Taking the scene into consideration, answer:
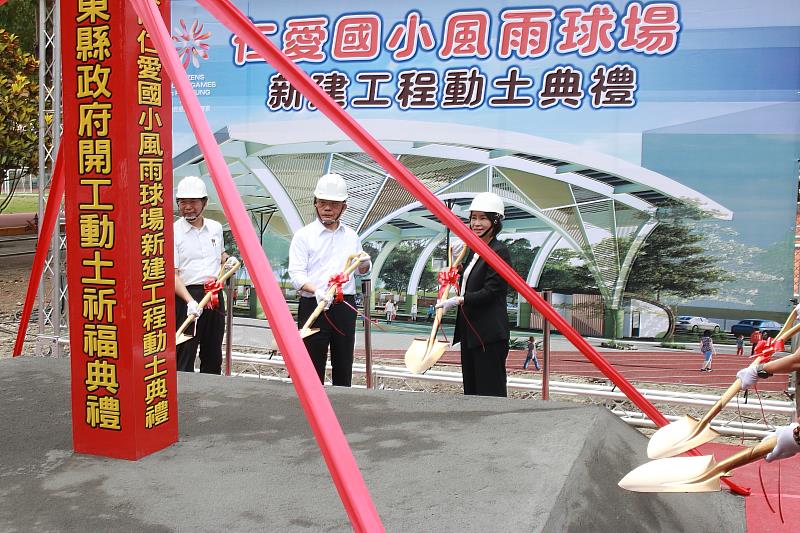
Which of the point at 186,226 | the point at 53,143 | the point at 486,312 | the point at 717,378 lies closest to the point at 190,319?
the point at 186,226

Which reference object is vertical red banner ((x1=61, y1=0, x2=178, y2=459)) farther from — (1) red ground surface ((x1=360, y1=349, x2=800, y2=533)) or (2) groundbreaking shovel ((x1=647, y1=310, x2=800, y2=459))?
(1) red ground surface ((x1=360, y1=349, x2=800, y2=533))

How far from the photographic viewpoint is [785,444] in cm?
184

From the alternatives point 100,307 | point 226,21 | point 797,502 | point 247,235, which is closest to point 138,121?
point 226,21

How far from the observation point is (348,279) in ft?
13.1

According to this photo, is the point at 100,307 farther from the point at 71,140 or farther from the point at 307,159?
the point at 307,159

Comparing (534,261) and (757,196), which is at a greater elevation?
(757,196)

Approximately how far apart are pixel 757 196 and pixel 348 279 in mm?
2428

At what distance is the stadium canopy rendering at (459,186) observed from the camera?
16.1 feet

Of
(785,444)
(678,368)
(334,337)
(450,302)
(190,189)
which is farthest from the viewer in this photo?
(678,368)

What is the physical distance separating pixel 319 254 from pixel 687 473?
2386 mm

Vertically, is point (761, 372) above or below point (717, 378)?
above

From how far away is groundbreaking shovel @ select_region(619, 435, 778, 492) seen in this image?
1.96 metres

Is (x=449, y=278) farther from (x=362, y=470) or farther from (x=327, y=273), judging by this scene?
(x=362, y=470)

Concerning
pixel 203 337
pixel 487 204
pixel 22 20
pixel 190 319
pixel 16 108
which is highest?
pixel 22 20
